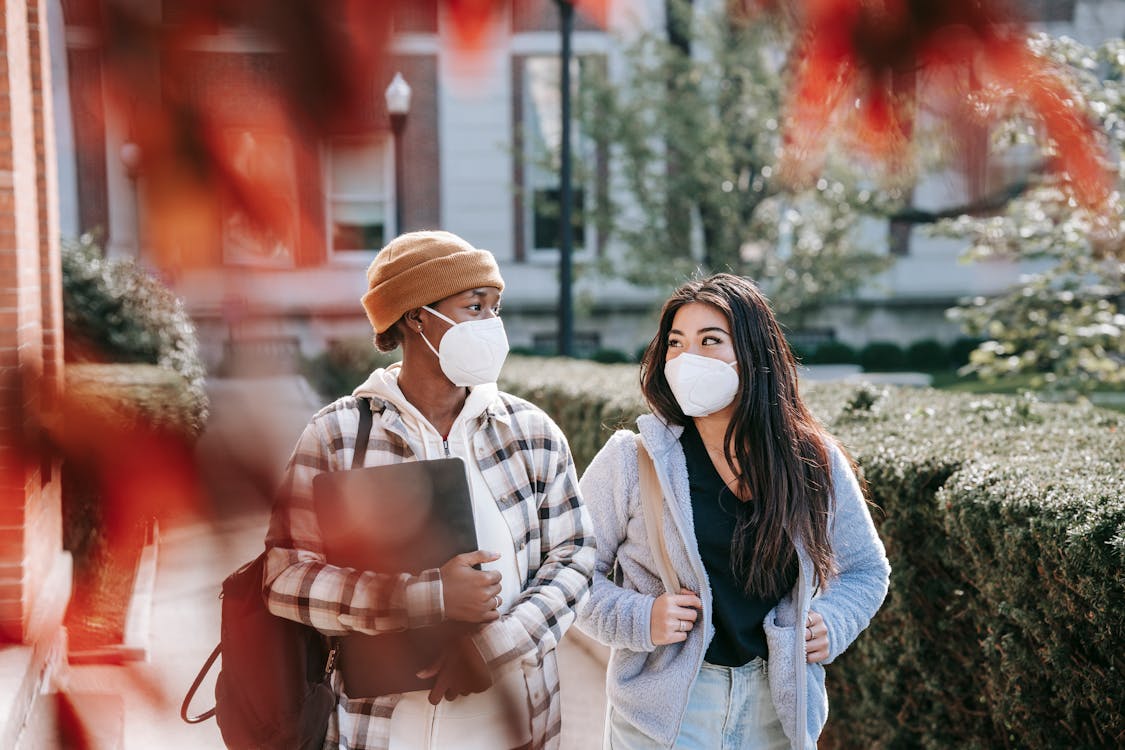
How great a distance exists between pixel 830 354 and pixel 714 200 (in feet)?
25.6

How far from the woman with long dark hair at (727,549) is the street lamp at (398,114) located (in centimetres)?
185

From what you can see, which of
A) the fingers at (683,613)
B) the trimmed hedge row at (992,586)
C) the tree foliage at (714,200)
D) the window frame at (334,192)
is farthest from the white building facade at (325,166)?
the tree foliage at (714,200)

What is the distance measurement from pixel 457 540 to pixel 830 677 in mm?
2906

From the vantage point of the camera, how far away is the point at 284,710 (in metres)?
2.04

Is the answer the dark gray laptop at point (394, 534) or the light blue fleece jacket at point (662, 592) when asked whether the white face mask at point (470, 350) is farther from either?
the light blue fleece jacket at point (662, 592)

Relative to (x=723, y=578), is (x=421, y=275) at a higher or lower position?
higher

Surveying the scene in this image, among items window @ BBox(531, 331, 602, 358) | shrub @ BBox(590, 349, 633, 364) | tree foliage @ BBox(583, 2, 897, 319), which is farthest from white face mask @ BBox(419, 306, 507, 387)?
window @ BBox(531, 331, 602, 358)

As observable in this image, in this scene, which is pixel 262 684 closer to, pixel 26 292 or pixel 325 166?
pixel 26 292

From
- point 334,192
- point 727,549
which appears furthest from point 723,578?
point 334,192

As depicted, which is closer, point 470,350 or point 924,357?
point 470,350

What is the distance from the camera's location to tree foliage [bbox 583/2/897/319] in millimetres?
14062

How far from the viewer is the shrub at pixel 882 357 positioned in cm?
2167

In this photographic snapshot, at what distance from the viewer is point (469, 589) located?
198 cm

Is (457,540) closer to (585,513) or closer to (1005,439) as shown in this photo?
(585,513)
